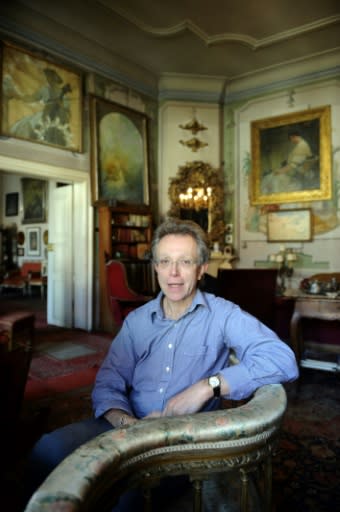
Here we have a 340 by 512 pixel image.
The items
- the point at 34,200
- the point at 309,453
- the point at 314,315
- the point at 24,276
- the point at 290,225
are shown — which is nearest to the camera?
the point at 309,453

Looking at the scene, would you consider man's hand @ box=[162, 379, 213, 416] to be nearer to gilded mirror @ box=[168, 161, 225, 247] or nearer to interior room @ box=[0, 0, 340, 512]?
interior room @ box=[0, 0, 340, 512]

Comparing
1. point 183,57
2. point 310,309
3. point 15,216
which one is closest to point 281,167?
point 183,57

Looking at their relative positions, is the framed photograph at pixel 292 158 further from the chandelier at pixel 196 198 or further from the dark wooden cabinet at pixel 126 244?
the dark wooden cabinet at pixel 126 244

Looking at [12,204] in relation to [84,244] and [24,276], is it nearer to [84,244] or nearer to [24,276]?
[24,276]

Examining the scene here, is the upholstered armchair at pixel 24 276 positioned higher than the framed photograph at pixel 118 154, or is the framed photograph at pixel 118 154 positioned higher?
the framed photograph at pixel 118 154

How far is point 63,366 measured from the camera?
12.7 ft

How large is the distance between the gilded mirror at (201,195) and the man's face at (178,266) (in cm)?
522

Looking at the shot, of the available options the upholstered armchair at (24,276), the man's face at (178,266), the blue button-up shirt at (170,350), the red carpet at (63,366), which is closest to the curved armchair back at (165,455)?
Result: the blue button-up shirt at (170,350)

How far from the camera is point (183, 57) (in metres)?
6.30

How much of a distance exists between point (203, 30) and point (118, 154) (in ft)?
7.65

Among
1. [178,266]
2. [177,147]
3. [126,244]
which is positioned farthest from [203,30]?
[178,266]

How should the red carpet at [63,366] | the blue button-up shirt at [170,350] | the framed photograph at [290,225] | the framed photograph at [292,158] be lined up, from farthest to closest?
the framed photograph at [290,225] < the framed photograph at [292,158] < the red carpet at [63,366] < the blue button-up shirt at [170,350]

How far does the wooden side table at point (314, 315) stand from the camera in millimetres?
3334

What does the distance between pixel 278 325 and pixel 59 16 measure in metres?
5.16
